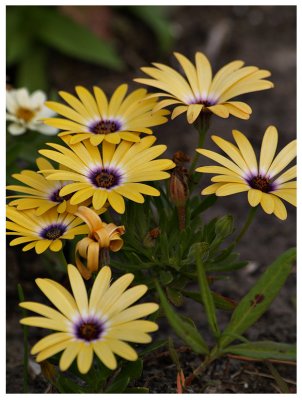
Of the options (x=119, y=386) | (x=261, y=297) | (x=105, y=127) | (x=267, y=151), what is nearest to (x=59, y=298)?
(x=119, y=386)

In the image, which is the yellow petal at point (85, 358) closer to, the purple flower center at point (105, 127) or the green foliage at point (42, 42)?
the purple flower center at point (105, 127)

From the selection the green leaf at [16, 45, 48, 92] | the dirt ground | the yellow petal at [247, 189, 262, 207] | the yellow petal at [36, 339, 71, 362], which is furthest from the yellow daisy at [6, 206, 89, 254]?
the green leaf at [16, 45, 48, 92]

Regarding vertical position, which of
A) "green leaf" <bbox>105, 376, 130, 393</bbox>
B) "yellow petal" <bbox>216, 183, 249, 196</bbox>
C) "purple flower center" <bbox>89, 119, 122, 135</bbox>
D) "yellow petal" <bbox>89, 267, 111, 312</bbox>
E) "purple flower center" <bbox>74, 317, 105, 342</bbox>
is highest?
"purple flower center" <bbox>89, 119, 122, 135</bbox>

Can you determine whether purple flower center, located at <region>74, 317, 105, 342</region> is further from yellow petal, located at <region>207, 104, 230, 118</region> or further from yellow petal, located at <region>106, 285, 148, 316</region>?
yellow petal, located at <region>207, 104, 230, 118</region>

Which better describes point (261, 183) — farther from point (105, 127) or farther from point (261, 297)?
point (105, 127)

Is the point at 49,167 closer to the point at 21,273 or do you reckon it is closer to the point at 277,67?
the point at 21,273

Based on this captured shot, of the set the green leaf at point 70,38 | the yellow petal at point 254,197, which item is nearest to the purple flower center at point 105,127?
the yellow petal at point 254,197
